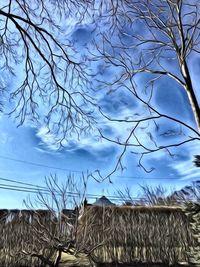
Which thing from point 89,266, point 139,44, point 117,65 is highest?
point 139,44

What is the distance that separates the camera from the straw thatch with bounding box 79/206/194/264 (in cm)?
1245

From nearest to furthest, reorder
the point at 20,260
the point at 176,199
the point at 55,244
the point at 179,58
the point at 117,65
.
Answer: the point at 179,58 → the point at 117,65 → the point at 55,244 → the point at 20,260 → the point at 176,199

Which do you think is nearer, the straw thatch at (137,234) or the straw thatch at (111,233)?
the straw thatch at (111,233)

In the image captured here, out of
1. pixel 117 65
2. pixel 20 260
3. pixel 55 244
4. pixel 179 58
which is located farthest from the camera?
A: pixel 20 260

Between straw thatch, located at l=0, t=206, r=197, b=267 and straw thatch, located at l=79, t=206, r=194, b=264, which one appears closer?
straw thatch, located at l=0, t=206, r=197, b=267

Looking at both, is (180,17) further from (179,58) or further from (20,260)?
(20,260)

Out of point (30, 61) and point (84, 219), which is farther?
point (84, 219)

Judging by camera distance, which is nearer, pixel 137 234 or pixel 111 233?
pixel 111 233

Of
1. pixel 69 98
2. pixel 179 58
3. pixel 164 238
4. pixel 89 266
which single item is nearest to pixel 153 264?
pixel 164 238

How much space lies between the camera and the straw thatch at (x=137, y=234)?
12445 mm

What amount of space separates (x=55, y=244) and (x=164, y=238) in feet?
12.5

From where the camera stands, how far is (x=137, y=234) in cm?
1295

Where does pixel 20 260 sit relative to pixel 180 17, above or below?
below

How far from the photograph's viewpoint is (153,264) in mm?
12594
